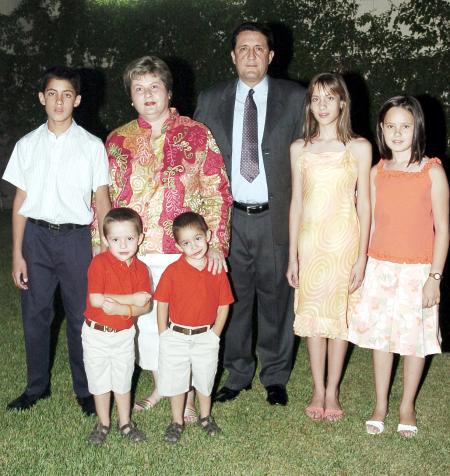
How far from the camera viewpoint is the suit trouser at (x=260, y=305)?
4.36 m

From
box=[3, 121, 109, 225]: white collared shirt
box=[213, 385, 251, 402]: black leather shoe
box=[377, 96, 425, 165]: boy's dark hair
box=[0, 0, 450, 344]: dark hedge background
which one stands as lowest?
box=[213, 385, 251, 402]: black leather shoe

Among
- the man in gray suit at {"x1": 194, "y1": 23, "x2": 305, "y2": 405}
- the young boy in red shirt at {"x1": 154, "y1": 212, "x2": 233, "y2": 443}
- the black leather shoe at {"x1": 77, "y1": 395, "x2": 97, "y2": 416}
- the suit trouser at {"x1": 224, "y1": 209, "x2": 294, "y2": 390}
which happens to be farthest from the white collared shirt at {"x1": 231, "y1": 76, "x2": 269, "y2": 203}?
the black leather shoe at {"x1": 77, "y1": 395, "x2": 97, "y2": 416}

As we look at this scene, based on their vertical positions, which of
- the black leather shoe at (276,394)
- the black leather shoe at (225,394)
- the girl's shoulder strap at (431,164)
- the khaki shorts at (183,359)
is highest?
the girl's shoulder strap at (431,164)

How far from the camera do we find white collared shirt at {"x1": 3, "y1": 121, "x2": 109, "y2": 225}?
154 inches

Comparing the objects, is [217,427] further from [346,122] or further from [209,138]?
[346,122]

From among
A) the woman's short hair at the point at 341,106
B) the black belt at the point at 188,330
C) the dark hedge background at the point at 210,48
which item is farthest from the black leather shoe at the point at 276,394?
the dark hedge background at the point at 210,48

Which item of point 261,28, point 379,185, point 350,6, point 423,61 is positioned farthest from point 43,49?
point 379,185

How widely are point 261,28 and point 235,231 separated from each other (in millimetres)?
1269

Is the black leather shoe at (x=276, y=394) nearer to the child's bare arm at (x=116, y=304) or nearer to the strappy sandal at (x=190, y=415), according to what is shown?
the strappy sandal at (x=190, y=415)

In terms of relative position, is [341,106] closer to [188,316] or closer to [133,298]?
[188,316]

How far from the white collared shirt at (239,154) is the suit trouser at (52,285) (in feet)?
3.16

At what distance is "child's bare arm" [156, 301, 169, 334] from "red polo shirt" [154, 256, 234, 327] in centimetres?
3

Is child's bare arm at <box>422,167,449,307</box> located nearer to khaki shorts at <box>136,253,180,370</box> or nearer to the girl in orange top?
the girl in orange top

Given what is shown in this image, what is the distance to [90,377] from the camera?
369cm
